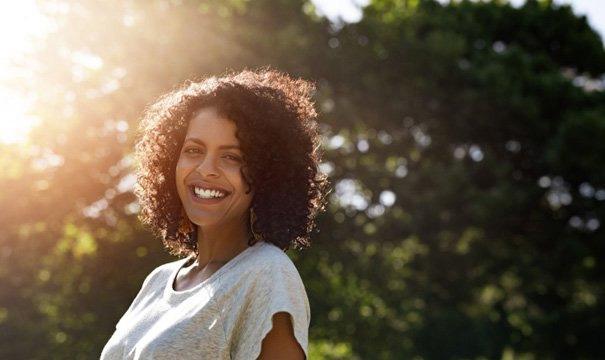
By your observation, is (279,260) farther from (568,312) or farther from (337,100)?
(568,312)

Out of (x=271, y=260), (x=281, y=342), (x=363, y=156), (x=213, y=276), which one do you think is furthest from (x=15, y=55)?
(x=281, y=342)

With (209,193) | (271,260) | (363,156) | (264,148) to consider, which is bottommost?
(271,260)

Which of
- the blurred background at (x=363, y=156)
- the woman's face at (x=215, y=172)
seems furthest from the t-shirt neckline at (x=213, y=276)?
the blurred background at (x=363, y=156)

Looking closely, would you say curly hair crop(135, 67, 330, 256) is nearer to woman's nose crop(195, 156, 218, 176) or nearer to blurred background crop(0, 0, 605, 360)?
woman's nose crop(195, 156, 218, 176)

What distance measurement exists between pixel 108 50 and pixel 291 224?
13839 mm

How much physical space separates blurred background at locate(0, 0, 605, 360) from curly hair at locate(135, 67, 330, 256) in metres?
11.2

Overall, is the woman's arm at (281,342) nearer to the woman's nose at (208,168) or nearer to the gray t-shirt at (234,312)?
the gray t-shirt at (234,312)

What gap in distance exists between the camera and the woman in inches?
79.3

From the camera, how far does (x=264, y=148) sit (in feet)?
7.57

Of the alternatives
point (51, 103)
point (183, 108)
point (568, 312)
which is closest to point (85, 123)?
point (51, 103)

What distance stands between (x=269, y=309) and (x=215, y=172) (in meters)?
0.42

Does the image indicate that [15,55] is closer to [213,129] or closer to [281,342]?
[213,129]

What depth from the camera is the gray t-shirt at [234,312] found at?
198cm

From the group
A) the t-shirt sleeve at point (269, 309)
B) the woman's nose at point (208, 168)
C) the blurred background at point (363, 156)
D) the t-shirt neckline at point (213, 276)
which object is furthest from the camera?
the blurred background at point (363, 156)
